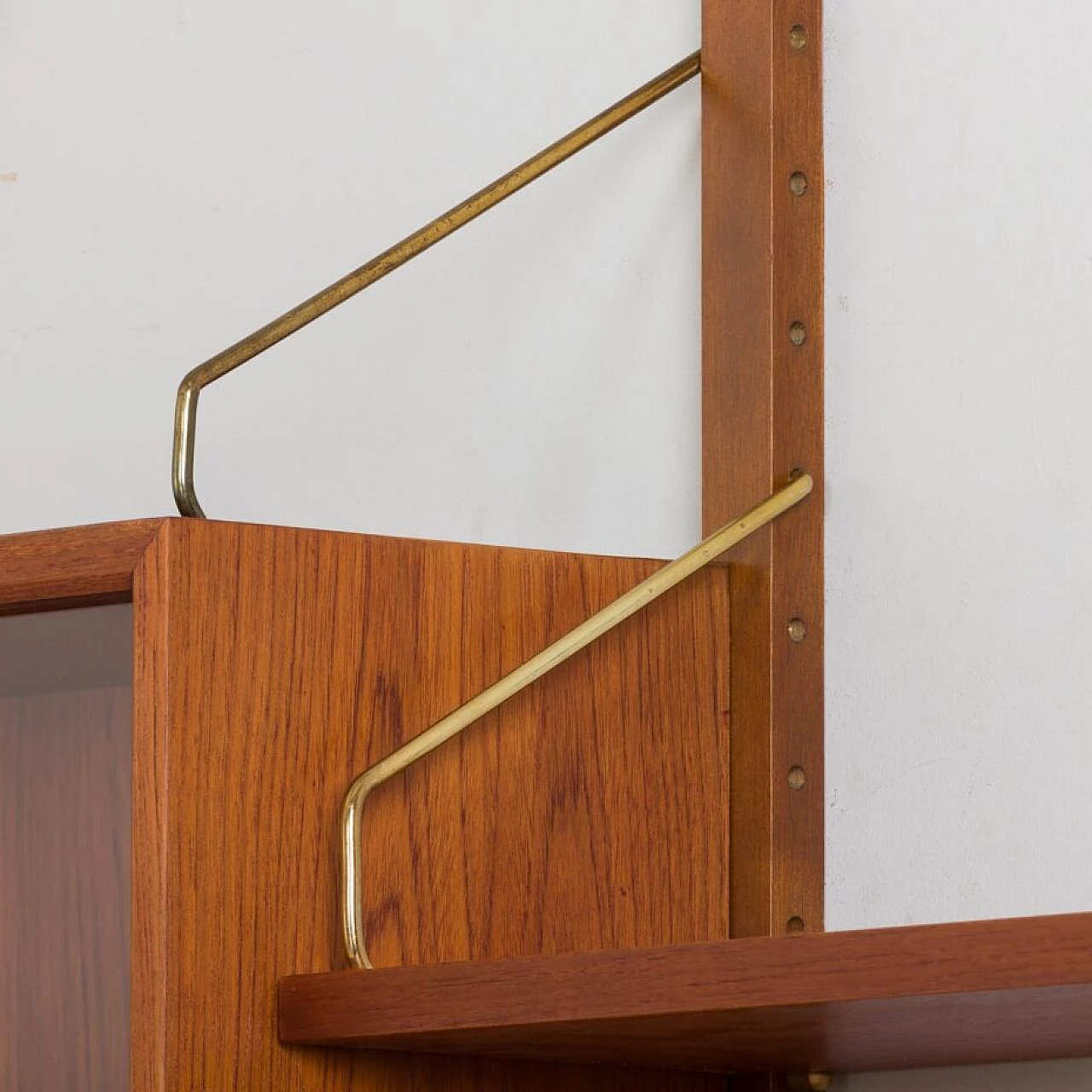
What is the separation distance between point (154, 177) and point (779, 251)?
444 millimetres

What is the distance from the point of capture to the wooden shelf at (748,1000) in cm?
60

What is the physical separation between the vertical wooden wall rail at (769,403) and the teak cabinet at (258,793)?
80mm

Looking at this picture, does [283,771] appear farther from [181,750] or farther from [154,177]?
[154,177]

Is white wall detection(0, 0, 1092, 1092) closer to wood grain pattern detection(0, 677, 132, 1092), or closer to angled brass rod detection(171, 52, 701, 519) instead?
angled brass rod detection(171, 52, 701, 519)

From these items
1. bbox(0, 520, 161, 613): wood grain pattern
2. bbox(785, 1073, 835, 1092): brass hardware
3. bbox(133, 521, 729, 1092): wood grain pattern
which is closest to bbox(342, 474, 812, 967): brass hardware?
bbox(133, 521, 729, 1092): wood grain pattern

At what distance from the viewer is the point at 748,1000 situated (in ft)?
2.10

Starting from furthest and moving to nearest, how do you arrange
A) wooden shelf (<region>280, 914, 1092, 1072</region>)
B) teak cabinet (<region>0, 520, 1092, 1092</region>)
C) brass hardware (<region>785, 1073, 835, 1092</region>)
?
brass hardware (<region>785, 1073, 835, 1092</region>) < teak cabinet (<region>0, 520, 1092, 1092</region>) < wooden shelf (<region>280, 914, 1092, 1072</region>)

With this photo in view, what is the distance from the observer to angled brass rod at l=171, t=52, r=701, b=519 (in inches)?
31.4

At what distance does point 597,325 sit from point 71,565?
1.26 ft

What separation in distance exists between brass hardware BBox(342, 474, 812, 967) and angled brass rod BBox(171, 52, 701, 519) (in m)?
0.13

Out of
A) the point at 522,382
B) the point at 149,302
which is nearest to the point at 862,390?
the point at 522,382

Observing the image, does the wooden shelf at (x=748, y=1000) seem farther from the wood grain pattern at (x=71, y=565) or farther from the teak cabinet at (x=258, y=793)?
the wood grain pattern at (x=71, y=565)

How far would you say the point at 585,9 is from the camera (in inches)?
43.5

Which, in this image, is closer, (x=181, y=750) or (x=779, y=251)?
(x=181, y=750)
